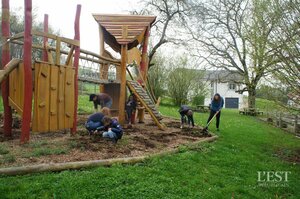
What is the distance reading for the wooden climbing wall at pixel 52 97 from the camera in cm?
738

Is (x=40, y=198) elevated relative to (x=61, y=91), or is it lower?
lower

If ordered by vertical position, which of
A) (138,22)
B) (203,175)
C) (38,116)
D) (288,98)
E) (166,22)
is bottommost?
(203,175)

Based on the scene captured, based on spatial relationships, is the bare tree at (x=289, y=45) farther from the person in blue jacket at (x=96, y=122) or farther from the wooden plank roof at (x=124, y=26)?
the wooden plank roof at (x=124, y=26)

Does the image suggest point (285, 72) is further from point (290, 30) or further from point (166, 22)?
point (166, 22)

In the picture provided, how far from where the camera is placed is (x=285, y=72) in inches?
340

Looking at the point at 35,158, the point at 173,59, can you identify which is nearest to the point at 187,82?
the point at 173,59

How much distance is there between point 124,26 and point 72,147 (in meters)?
6.68

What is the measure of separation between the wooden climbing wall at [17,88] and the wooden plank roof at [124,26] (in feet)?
16.9

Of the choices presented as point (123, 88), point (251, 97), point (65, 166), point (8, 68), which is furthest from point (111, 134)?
point (251, 97)

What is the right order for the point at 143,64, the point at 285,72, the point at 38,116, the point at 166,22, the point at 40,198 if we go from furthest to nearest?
the point at 166,22 → the point at 143,64 → the point at 285,72 → the point at 38,116 → the point at 40,198

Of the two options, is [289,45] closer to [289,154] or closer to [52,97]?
[289,154]

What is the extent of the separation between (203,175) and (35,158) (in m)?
3.54

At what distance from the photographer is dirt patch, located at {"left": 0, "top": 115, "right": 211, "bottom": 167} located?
6.17 m

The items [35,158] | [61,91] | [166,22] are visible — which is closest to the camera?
[35,158]
